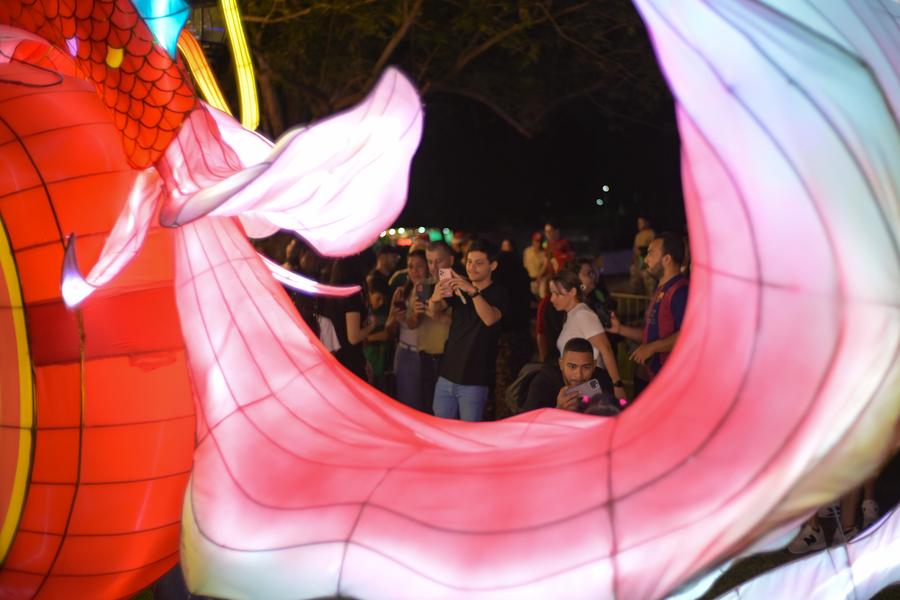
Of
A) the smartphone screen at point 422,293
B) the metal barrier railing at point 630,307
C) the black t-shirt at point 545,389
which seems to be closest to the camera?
the black t-shirt at point 545,389

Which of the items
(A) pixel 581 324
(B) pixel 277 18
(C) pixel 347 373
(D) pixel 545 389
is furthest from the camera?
(B) pixel 277 18

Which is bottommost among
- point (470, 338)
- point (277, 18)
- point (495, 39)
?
point (470, 338)

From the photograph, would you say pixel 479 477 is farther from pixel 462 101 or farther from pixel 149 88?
pixel 462 101

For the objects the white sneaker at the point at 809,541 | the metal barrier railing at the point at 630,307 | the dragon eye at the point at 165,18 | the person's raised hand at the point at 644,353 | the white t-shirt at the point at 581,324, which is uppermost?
the dragon eye at the point at 165,18

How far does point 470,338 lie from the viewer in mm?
5027

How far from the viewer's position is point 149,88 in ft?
→ 8.98

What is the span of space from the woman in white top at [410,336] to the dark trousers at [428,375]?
16mm

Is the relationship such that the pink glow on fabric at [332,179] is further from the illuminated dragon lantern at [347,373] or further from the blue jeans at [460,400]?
the blue jeans at [460,400]

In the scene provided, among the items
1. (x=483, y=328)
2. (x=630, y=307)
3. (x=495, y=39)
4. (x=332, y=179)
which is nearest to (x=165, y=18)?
(x=332, y=179)

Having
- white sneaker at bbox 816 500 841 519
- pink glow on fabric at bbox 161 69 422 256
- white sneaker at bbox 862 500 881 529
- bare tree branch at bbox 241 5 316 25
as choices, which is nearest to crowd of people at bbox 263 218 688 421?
white sneaker at bbox 816 500 841 519

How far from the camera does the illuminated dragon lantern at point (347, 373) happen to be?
170cm

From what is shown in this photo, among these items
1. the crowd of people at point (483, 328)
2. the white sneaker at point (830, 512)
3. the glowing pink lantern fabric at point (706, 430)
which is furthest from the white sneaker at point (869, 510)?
the glowing pink lantern fabric at point (706, 430)

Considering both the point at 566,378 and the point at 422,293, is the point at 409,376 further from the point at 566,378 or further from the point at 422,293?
the point at 566,378

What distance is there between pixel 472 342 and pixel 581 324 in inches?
21.2
